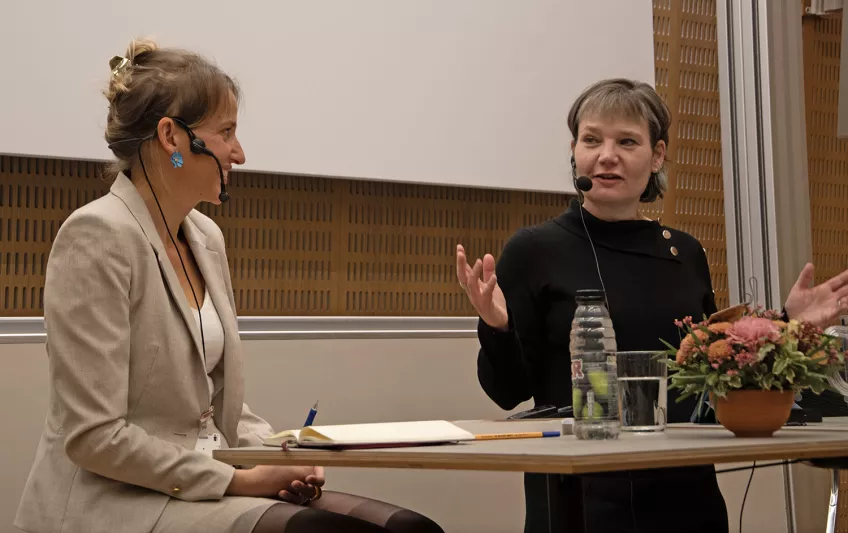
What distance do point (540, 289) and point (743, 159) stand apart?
2151 millimetres

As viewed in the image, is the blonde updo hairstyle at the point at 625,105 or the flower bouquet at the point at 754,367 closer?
the flower bouquet at the point at 754,367

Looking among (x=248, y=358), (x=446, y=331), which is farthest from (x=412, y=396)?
(x=248, y=358)

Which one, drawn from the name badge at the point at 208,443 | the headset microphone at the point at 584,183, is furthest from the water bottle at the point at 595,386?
the name badge at the point at 208,443

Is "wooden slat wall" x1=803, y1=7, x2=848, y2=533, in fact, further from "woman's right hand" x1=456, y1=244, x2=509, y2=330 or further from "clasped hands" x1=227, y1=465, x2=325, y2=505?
"clasped hands" x1=227, y1=465, x2=325, y2=505

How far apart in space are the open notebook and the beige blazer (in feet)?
0.96

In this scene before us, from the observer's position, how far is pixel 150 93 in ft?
6.98

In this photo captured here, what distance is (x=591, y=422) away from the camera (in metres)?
1.58

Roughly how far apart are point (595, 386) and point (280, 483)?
698mm

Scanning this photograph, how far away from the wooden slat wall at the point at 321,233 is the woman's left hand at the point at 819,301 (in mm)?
1524

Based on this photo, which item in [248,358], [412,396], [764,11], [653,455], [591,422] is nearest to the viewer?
[653,455]

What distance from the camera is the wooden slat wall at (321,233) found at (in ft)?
9.61

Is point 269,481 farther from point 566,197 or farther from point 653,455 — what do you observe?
point 566,197

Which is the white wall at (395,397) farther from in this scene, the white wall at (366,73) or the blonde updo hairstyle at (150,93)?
the blonde updo hairstyle at (150,93)

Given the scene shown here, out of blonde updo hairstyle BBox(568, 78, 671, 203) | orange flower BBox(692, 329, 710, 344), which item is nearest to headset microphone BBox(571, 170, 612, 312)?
blonde updo hairstyle BBox(568, 78, 671, 203)
